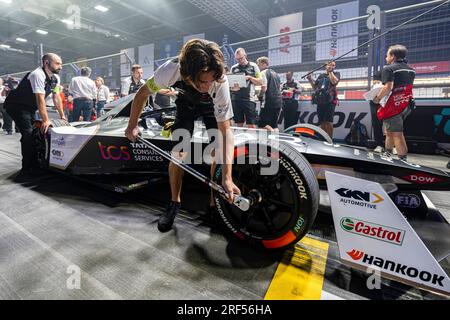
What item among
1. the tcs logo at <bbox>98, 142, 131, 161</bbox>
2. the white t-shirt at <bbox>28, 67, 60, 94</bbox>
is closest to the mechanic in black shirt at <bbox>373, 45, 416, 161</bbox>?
the tcs logo at <bbox>98, 142, 131, 161</bbox>

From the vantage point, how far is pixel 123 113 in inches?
117

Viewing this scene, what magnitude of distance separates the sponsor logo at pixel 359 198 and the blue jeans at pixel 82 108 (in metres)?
6.97

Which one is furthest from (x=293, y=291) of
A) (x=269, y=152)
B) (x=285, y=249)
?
(x=269, y=152)

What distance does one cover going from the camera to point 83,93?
6.61m

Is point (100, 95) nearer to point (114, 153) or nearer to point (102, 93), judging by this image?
point (102, 93)

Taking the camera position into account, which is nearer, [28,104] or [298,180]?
[298,180]

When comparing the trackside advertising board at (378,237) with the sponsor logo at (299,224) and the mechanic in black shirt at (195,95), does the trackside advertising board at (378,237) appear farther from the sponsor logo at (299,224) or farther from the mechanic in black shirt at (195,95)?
the mechanic in black shirt at (195,95)

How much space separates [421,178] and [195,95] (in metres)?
1.78

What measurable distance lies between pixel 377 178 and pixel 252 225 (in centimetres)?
103

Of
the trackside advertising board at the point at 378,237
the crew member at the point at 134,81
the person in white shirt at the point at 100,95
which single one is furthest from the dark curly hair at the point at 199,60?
the person in white shirt at the point at 100,95

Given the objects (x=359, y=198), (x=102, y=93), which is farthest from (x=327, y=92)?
(x=102, y=93)

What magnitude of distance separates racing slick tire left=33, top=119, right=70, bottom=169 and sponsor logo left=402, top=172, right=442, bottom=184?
3862 mm

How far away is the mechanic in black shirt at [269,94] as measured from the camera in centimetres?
513
